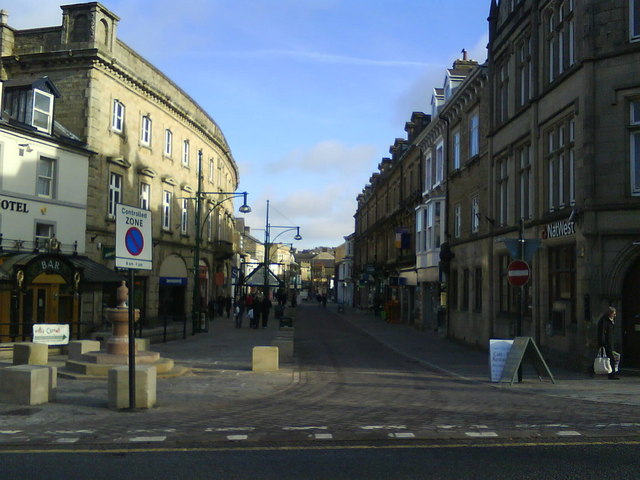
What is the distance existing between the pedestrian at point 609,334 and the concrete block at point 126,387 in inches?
403

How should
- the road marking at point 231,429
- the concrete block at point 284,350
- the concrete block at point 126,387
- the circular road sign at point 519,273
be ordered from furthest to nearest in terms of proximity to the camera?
the concrete block at point 284,350
the circular road sign at point 519,273
the concrete block at point 126,387
the road marking at point 231,429

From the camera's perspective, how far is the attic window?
2583cm

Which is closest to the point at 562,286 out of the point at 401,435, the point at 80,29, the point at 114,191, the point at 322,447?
the point at 401,435

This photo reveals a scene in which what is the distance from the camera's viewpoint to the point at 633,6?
617 inches

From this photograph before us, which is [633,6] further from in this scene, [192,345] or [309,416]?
[192,345]

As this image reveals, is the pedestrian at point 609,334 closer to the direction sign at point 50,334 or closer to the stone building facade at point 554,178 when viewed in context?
the stone building facade at point 554,178

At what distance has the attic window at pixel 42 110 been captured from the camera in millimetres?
25828

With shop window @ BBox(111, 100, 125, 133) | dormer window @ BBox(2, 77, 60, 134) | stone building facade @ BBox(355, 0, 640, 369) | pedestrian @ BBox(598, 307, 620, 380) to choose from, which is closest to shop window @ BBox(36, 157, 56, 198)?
dormer window @ BBox(2, 77, 60, 134)

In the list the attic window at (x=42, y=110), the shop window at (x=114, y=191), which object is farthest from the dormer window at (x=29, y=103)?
the shop window at (x=114, y=191)

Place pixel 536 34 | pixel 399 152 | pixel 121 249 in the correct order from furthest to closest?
pixel 399 152 < pixel 536 34 < pixel 121 249

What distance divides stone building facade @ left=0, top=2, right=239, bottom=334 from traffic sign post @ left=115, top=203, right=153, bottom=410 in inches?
612

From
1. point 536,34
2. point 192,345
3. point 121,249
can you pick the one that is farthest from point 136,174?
point 121,249

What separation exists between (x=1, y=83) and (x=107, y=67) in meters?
5.69

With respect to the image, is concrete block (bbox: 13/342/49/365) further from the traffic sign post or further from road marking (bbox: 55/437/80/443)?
road marking (bbox: 55/437/80/443)
